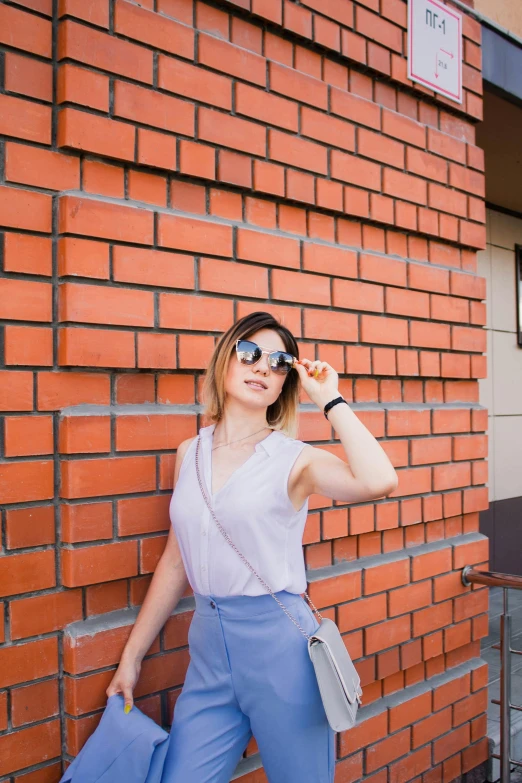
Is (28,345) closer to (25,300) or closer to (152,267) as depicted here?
(25,300)

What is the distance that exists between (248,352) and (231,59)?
103cm

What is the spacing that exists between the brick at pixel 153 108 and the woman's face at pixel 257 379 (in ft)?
2.24

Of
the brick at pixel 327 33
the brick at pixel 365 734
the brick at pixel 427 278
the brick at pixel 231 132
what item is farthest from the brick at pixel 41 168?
the brick at pixel 365 734

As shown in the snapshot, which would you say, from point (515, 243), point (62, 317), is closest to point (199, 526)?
point (62, 317)

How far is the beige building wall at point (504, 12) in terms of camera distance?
3738 mm

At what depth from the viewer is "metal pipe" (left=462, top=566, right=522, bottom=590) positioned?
9.90 ft

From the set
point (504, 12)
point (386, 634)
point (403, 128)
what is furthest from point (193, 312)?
point (504, 12)

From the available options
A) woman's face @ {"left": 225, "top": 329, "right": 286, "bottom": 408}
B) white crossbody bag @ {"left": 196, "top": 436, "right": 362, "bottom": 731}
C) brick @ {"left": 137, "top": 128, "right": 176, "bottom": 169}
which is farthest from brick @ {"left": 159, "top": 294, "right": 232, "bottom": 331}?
white crossbody bag @ {"left": 196, "top": 436, "right": 362, "bottom": 731}

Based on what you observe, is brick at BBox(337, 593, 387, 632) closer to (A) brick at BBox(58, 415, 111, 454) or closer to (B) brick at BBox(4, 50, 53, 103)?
(A) brick at BBox(58, 415, 111, 454)

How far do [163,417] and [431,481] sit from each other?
1413 mm

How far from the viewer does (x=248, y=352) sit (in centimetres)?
196

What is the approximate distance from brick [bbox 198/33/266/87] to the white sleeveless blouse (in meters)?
1.20

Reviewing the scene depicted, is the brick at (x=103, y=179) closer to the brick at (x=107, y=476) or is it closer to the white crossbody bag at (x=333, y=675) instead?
the brick at (x=107, y=476)

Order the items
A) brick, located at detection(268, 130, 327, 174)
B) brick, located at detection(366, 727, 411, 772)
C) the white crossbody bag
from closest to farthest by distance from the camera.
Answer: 1. the white crossbody bag
2. brick, located at detection(268, 130, 327, 174)
3. brick, located at detection(366, 727, 411, 772)
